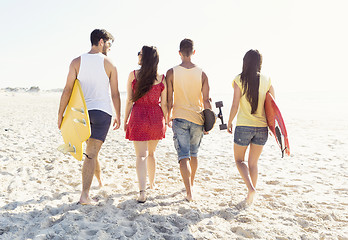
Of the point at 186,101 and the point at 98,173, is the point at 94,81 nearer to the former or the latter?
the point at 186,101

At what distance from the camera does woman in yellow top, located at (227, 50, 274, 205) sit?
123 inches

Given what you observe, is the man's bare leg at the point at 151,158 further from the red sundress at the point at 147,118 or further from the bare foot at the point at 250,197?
the bare foot at the point at 250,197

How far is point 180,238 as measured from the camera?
2.44 metres

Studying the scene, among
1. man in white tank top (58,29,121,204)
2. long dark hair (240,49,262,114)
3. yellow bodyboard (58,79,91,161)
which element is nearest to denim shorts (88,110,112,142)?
man in white tank top (58,29,121,204)

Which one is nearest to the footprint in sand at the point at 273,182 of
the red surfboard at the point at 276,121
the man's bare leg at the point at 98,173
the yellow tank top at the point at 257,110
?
→ the red surfboard at the point at 276,121

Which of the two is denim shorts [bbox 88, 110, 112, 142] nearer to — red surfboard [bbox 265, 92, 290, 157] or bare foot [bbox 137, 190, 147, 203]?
bare foot [bbox 137, 190, 147, 203]

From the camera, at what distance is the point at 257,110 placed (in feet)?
10.5

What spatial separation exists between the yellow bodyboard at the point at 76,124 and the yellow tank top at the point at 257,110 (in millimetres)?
1723

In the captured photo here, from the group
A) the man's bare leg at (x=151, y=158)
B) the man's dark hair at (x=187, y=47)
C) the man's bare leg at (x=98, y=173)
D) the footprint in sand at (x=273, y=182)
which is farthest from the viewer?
the footprint in sand at (x=273, y=182)

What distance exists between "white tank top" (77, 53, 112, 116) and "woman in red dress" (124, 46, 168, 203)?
335 millimetres

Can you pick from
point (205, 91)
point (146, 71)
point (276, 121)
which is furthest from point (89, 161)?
point (276, 121)

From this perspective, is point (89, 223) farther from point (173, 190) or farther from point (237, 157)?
point (237, 157)

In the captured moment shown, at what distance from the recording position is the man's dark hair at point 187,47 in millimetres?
3331

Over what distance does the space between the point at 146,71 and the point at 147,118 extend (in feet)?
1.80
